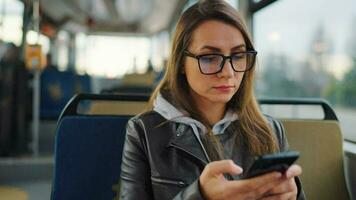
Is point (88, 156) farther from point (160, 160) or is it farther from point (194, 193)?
point (194, 193)

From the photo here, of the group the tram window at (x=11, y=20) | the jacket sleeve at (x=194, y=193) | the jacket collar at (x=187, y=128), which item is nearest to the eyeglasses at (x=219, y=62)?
the jacket collar at (x=187, y=128)

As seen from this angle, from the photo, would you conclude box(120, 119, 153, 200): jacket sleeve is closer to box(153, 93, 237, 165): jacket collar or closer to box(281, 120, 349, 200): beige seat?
box(153, 93, 237, 165): jacket collar

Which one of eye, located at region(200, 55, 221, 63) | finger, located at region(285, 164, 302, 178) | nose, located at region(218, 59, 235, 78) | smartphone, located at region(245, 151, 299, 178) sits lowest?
finger, located at region(285, 164, 302, 178)

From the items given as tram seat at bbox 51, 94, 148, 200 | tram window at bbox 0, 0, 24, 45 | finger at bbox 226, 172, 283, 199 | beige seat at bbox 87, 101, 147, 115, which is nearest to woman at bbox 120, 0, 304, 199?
finger at bbox 226, 172, 283, 199

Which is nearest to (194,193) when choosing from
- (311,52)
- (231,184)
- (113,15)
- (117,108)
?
(231,184)

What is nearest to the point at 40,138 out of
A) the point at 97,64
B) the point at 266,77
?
the point at 266,77

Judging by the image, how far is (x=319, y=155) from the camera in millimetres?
1784

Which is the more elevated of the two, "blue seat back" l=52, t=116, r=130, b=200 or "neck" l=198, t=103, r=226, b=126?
"neck" l=198, t=103, r=226, b=126

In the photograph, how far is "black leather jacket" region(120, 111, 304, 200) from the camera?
1184 mm

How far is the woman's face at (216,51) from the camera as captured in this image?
1168 mm

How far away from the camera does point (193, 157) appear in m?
1.20

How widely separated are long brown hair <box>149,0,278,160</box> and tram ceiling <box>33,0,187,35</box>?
7727 mm

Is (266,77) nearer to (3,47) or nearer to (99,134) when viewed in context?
(99,134)

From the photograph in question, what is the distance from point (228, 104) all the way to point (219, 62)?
265 mm
